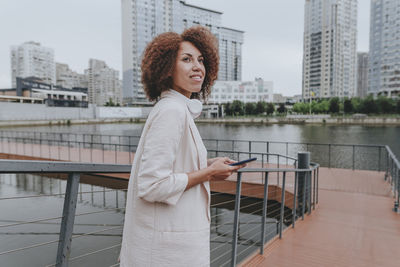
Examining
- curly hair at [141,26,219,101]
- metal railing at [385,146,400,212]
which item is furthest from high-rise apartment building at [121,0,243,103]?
curly hair at [141,26,219,101]

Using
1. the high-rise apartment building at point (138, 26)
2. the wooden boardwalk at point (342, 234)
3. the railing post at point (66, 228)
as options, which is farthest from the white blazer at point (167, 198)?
the high-rise apartment building at point (138, 26)

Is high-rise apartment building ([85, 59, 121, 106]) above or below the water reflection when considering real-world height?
above

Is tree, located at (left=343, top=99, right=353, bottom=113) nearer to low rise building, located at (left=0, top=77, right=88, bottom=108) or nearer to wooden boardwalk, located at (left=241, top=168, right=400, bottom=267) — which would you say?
low rise building, located at (left=0, top=77, right=88, bottom=108)

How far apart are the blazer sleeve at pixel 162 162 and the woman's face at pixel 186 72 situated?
9.9 inches

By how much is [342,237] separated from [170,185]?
3.85m

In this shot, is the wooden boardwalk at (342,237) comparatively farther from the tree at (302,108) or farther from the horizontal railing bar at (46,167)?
the tree at (302,108)

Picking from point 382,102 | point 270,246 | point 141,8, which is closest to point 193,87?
point 270,246

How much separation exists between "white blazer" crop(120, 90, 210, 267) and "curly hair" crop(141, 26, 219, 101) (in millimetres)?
168

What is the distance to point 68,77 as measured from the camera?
541 feet

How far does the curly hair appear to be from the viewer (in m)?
1.34

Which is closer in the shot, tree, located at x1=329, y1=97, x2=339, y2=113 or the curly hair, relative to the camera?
the curly hair

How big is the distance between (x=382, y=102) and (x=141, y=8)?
79.7m

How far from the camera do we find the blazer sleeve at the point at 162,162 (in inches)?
42.5

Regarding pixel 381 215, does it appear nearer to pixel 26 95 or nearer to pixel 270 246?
pixel 270 246
